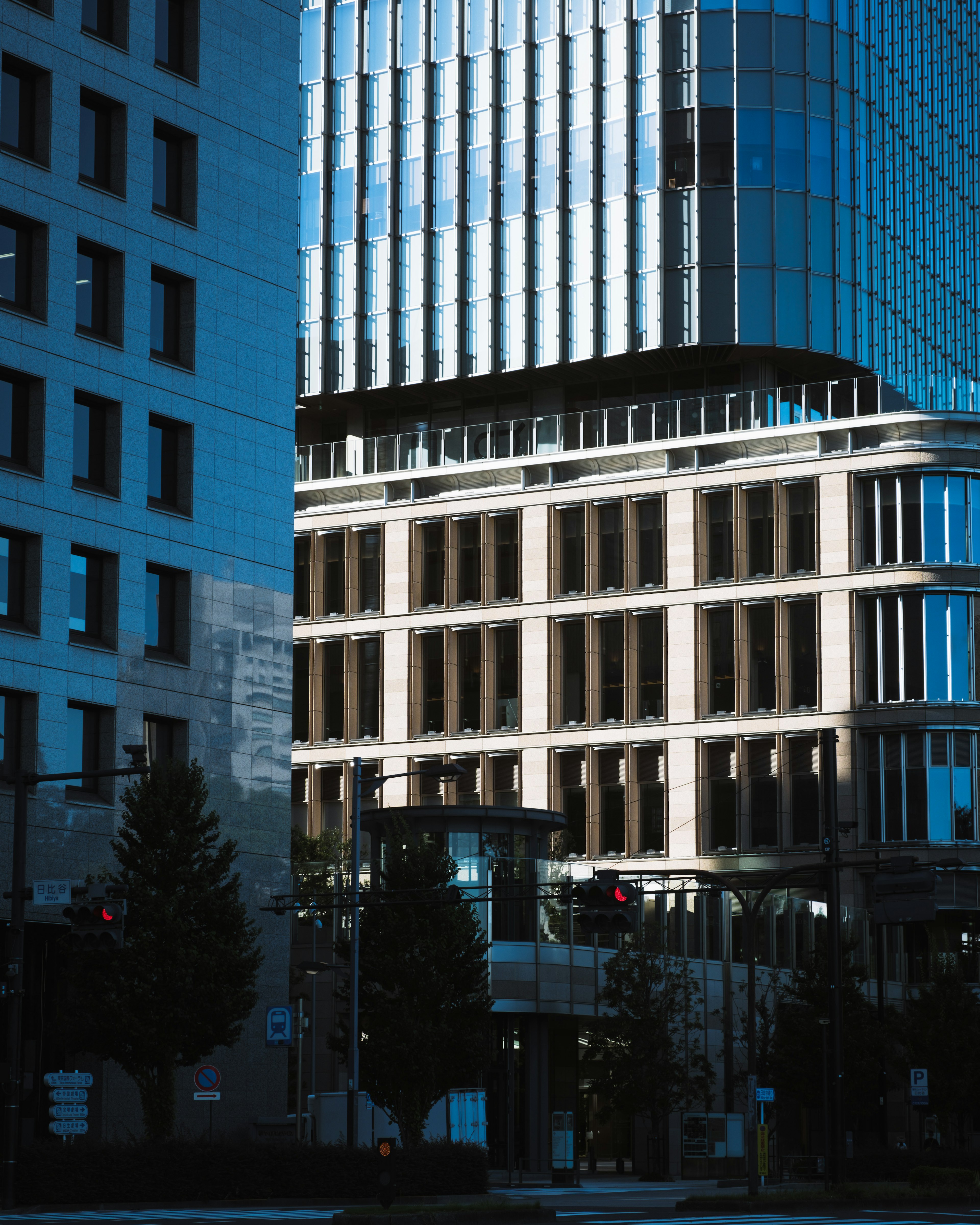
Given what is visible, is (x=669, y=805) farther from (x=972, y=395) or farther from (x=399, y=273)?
(x=399, y=273)

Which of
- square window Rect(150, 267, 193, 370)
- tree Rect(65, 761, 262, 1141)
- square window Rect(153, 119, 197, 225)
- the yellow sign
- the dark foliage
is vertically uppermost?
square window Rect(153, 119, 197, 225)

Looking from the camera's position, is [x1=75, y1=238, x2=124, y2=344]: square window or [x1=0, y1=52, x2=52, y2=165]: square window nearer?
[x1=0, y1=52, x2=52, y2=165]: square window

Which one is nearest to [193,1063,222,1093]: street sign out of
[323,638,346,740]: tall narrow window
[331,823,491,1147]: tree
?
[331,823,491,1147]: tree

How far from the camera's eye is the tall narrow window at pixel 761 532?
84000 millimetres

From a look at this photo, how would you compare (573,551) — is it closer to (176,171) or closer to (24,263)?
(176,171)

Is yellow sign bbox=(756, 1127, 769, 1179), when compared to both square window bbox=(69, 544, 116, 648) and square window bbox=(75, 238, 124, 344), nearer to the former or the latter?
square window bbox=(69, 544, 116, 648)

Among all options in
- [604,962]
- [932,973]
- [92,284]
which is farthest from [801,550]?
[92,284]

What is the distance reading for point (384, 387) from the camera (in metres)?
90.0

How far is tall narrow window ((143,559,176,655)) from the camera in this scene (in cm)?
4725

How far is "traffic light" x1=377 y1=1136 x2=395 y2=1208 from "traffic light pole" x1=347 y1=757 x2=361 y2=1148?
1103 centimetres

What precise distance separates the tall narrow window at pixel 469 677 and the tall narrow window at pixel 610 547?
6077mm

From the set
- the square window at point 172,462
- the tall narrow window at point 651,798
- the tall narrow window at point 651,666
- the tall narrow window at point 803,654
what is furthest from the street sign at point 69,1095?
the tall narrow window at point 651,666

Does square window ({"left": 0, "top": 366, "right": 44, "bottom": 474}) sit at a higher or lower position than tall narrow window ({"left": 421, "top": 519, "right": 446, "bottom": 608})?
lower

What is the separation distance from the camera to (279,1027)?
44281 mm
